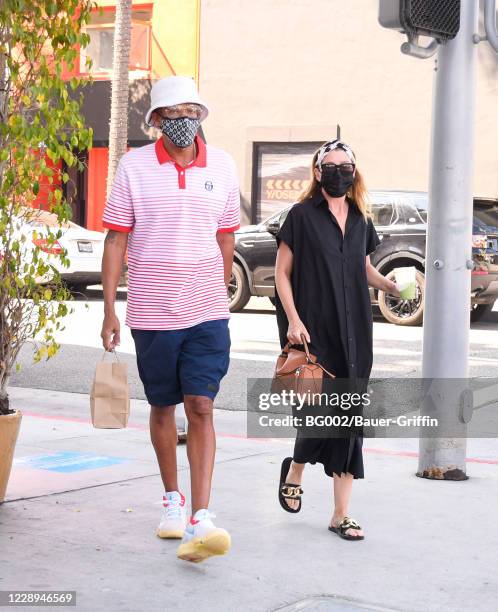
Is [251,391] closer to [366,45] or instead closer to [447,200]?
[447,200]

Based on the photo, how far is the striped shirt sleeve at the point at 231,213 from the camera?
5258mm

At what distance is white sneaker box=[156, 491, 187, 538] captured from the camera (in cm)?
522

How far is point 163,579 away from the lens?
4621mm

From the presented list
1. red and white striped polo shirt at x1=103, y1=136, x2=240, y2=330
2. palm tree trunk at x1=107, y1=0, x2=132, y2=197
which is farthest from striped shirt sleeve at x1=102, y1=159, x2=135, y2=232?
palm tree trunk at x1=107, y1=0, x2=132, y2=197

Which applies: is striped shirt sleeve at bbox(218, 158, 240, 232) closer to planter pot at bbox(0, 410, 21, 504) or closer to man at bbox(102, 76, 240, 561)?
man at bbox(102, 76, 240, 561)

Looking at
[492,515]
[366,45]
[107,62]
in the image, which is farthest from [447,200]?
[107,62]

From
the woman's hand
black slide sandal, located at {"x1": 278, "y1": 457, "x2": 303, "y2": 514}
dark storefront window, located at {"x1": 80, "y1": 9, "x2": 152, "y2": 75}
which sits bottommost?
black slide sandal, located at {"x1": 278, "y1": 457, "x2": 303, "y2": 514}

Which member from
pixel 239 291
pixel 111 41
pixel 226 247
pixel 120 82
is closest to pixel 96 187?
pixel 111 41

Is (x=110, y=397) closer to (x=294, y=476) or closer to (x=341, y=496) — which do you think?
(x=294, y=476)

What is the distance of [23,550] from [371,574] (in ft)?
4.81

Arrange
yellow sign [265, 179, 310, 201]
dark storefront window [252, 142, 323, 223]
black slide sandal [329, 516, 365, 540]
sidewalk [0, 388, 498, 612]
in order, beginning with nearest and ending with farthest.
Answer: sidewalk [0, 388, 498, 612] < black slide sandal [329, 516, 365, 540] < dark storefront window [252, 142, 323, 223] < yellow sign [265, 179, 310, 201]

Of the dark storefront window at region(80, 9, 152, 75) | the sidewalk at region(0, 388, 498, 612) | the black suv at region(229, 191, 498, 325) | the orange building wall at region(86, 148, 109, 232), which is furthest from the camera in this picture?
the orange building wall at region(86, 148, 109, 232)

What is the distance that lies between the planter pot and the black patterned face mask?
64.3 inches

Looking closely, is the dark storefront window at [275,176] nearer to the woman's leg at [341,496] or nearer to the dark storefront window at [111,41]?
the dark storefront window at [111,41]
